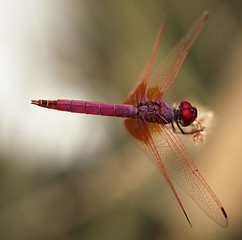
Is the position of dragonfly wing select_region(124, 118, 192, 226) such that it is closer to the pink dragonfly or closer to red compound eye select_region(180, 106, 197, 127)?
the pink dragonfly

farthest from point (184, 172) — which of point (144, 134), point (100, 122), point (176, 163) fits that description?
point (100, 122)

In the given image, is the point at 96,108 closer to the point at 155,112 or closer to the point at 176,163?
the point at 155,112

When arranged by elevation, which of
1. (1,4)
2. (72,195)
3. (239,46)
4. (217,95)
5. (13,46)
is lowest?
(72,195)

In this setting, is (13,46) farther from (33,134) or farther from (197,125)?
(197,125)

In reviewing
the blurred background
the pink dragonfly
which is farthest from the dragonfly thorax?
the blurred background

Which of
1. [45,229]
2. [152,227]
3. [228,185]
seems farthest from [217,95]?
[45,229]

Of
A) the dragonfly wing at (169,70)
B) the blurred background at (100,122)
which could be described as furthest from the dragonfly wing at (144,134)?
the blurred background at (100,122)

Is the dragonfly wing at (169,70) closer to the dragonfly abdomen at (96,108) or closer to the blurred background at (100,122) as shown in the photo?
the dragonfly abdomen at (96,108)
